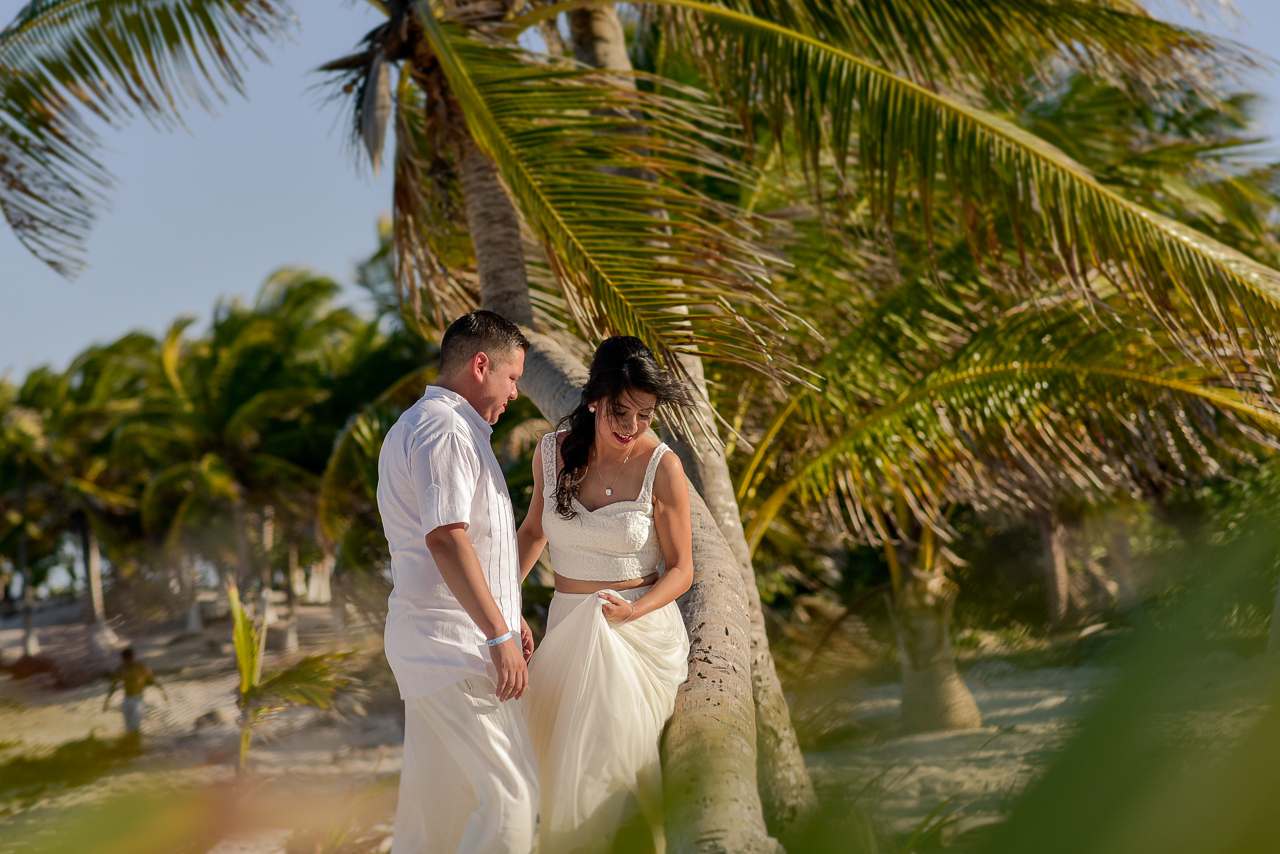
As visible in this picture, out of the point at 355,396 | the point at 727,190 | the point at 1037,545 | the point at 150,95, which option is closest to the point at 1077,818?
the point at 150,95

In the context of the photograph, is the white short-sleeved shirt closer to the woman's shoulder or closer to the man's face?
the man's face

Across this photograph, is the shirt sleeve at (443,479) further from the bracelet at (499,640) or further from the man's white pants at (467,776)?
the man's white pants at (467,776)

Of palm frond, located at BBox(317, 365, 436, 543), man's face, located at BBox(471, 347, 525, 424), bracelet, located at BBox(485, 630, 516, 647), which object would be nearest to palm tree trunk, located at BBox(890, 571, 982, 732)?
palm frond, located at BBox(317, 365, 436, 543)

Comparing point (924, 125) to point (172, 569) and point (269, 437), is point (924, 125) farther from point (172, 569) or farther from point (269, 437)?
point (172, 569)

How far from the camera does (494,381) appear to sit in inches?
108

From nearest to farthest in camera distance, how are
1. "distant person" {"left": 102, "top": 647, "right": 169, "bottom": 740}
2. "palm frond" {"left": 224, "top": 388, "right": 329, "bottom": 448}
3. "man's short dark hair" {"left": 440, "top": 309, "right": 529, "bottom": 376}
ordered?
"man's short dark hair" {"left": 440, "top": 309, "right": 529, "bottom": 376}, "distant person" {"left": 102, "top": 647, "right": 169, "bottom": 740}, "palm frond" {"left": 224, "top": 388, "right": 329, "bottom": 448}

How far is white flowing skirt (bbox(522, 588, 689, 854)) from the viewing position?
8.18 ft

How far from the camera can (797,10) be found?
5074mm

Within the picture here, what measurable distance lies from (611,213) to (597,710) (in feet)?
7.25

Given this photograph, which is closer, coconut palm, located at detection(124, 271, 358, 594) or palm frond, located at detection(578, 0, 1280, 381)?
palm frond, located at detection(578, 0, 1280, 381)

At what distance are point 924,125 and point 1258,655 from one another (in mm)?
4334

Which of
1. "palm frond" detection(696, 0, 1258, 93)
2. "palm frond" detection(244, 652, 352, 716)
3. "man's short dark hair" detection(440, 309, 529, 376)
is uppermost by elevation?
"palm frond" detection(696, 0, 1258, 93)

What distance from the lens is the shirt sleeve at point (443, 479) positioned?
2375 mm

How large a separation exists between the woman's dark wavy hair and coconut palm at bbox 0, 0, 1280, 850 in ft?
2.04
